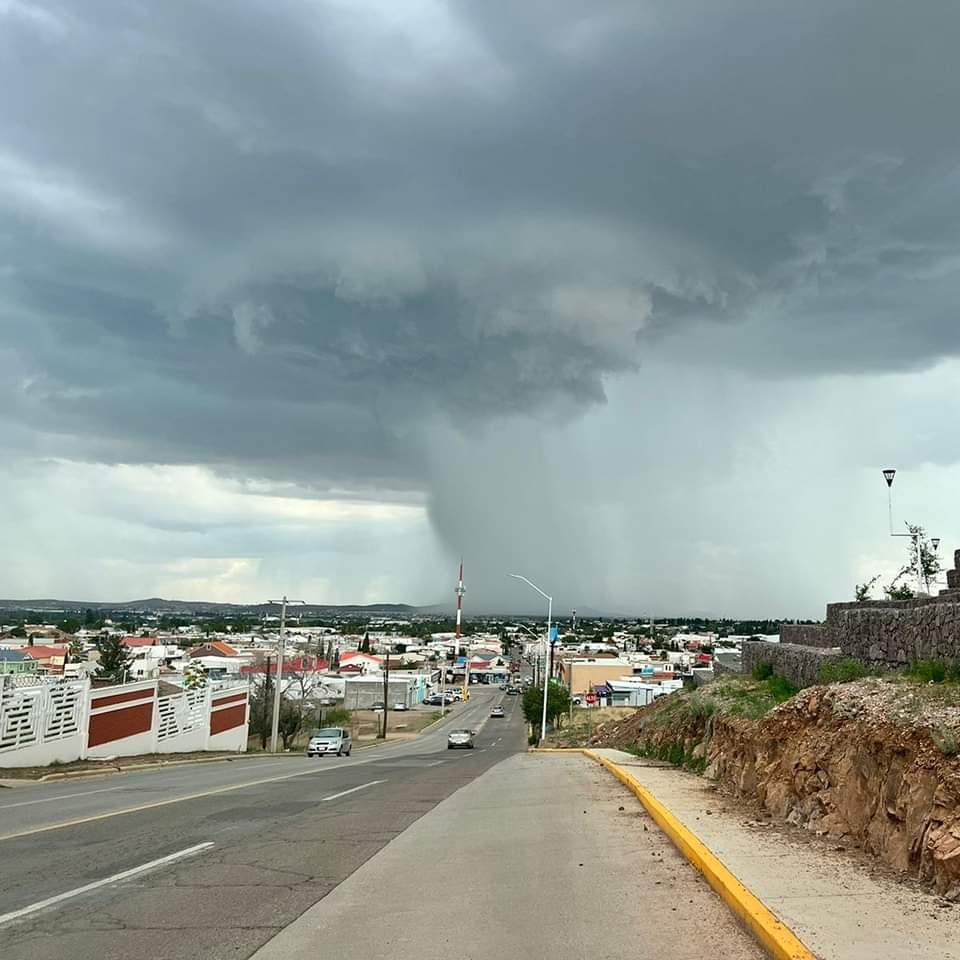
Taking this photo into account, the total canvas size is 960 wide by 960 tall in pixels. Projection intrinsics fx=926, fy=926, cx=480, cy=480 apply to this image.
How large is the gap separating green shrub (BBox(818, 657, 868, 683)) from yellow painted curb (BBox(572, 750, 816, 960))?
3.36 m

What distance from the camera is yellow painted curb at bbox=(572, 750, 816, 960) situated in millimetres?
6013

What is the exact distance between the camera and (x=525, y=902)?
8.10m

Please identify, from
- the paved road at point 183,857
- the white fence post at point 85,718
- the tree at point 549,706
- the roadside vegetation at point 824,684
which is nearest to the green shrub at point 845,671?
the roadside vegetation at point 824,684

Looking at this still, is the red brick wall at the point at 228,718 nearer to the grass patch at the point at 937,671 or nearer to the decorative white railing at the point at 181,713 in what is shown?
the decorative white railing at the point at 181,713

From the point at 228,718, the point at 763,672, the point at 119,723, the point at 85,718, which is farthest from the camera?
the point at 228,718

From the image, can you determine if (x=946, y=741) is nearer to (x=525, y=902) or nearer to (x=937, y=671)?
(x=937, y=671)

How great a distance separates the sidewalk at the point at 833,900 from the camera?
19.7 feet

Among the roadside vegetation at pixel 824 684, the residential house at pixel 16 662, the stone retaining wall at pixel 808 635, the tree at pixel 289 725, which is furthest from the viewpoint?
the residential house at pixel 16 662

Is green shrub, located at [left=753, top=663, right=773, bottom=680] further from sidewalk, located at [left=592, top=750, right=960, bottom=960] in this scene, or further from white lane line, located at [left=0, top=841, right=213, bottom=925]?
white lane line, located at [left=0, top=841, right=213, bottom=925]

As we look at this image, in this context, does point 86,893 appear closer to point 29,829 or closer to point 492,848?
point 492,848

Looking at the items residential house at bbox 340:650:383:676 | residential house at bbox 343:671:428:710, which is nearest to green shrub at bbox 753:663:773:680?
residential house at bbox 343:671:428:710

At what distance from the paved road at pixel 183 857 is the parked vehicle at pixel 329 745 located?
23.5 meters

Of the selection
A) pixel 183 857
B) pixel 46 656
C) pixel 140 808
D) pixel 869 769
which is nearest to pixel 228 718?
pixel 140 808

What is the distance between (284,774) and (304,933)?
19646mm
